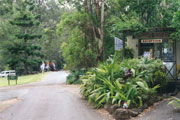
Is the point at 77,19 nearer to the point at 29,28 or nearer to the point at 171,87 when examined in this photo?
the point at 171,87

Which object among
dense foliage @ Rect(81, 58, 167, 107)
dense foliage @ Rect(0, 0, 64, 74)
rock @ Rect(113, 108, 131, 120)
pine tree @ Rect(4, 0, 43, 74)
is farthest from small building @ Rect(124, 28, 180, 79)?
pine tree @ Rect(4, 0, 43, 74)

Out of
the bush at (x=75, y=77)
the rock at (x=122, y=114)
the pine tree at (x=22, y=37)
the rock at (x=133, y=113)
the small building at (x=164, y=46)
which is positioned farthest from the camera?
the pine tree at (x=22, y=37)

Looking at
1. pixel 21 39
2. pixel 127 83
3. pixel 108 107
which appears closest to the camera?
pixel 108 107

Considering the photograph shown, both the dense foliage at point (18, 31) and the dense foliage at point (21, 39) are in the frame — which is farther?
the dense foliage at point (18, 31)

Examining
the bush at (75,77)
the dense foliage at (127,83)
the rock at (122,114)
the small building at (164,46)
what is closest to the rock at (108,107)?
the dense foliage at (127,83)

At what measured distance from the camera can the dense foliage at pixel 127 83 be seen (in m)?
9.52

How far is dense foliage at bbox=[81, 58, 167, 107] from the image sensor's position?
9.52 m

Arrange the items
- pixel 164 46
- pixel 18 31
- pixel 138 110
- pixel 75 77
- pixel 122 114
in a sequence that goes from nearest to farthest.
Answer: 1. pixel 122 114
2. pixel 138 110
3. pixel 164 46
4. pixel 75 77
5. pixel 18 31

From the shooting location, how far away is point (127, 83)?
9.90 m

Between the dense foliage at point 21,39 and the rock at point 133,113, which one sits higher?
the dense foliage at point 21,39

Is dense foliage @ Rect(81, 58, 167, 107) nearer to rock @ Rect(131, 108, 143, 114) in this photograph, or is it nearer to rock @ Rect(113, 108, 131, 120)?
rock @ Rect(131, 108, 143, 114)

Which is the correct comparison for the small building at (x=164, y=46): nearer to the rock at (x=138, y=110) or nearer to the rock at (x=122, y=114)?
the rock at (x=138, y=110)

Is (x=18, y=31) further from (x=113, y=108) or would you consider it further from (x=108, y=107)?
(x=113, y=108)

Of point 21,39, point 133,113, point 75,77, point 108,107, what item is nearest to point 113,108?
point 108,107
